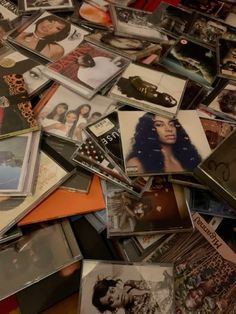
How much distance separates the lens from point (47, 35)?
3.82 ft

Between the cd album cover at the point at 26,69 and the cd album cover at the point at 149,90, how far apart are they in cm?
22

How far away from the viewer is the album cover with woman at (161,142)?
2.96ft

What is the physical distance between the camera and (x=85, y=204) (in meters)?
0.92

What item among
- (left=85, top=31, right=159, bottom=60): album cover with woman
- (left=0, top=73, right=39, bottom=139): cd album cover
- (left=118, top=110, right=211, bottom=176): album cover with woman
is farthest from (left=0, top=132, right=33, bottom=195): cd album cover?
(left=85, top=31, right=159, bottom=60): album cover with woman

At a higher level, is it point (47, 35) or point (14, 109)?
point (47, 35)

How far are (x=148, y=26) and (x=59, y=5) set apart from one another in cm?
31

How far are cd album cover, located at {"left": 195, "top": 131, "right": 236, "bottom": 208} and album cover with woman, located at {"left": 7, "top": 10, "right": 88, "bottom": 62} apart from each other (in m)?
0.55

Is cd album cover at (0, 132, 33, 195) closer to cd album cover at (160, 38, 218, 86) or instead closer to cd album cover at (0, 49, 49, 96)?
cd album cover at (0, 49, 49, 96)

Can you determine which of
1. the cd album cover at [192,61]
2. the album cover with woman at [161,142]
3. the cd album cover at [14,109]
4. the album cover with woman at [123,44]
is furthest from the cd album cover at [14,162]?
the cd album cover at [192,61]

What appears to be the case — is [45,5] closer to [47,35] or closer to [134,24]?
[47,35]

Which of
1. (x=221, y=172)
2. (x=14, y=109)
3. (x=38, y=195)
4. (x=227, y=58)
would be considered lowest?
(x=38, y=195)

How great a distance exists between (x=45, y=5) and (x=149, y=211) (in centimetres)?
80

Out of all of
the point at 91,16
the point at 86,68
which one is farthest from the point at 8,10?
the point at 86,68

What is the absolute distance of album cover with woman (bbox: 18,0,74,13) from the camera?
1229 mm
